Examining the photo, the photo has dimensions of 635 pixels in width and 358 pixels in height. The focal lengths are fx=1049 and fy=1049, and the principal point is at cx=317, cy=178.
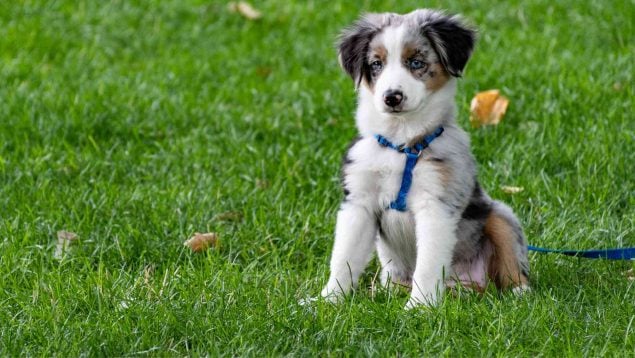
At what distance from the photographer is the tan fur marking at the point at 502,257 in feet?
15.7

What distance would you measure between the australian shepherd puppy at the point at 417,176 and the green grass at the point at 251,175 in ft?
0.70

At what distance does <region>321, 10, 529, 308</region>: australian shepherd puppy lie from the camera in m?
4.55

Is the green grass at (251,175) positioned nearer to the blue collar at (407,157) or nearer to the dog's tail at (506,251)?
the dog's tail at (506,251)

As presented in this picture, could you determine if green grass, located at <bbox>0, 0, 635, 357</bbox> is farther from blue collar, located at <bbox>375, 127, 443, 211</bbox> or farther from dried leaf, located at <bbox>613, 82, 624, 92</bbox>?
blue collar, located at <bbox>375, 127, 443, 211</bbox>

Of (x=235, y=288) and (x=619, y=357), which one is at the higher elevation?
(x=619, y=357)

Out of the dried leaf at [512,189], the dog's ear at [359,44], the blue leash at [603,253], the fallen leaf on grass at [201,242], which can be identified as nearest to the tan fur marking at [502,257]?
the blue leash at [603,253]

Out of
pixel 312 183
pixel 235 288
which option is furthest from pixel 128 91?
pixel 235 288

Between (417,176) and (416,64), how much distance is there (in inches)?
19.4

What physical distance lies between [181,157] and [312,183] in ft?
3.21

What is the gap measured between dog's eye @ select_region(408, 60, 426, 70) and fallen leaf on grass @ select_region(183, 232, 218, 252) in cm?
153

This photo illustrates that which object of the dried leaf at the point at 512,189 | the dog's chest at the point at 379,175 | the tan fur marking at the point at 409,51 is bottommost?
the dried leaf at the point at 512,189

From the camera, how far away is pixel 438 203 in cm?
456

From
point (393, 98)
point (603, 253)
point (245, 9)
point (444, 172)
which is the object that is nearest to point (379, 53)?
point (393, 98)

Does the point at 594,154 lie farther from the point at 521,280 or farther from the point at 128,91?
the point at 128,91
